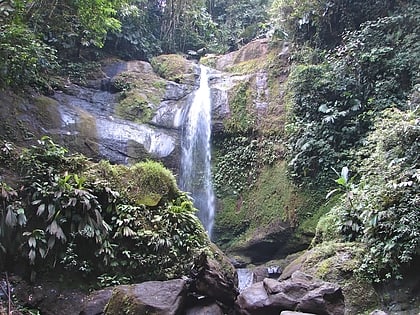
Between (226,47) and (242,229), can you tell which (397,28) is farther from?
(226,47)

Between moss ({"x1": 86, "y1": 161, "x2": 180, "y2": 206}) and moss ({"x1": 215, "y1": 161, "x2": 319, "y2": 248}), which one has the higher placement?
moss ({"x1": 86, "y1": 161, "x2": 180, "y2": 206})

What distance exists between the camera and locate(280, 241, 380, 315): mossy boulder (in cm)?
593

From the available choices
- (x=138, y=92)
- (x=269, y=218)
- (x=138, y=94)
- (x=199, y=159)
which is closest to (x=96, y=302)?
(x=269, y=218)

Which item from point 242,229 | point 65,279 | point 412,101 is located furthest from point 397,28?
point 65,279

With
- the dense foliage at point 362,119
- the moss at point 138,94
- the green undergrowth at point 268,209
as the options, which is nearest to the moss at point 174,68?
the moss at point 138,94

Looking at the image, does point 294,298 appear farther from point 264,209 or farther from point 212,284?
point 264,209

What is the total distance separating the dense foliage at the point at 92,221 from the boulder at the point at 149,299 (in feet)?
4.74

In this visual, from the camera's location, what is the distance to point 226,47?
1847 centimetres

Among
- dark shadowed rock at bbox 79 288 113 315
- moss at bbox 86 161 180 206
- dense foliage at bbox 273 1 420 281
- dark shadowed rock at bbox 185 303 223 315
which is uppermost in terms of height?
dense foliage at bbox 273 1 420 281

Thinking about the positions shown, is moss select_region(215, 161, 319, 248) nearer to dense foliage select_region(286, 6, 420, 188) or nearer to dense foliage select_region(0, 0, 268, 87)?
dense foliage select_region(286, 6, 420, 188)

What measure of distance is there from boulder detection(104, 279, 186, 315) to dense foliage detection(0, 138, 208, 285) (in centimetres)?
144

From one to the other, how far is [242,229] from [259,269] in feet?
6.54

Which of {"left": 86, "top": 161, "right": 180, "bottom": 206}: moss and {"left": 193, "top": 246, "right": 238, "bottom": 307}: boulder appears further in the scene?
{"left": 86, "top": 161, "right": 180, "bottom": 206}: moss

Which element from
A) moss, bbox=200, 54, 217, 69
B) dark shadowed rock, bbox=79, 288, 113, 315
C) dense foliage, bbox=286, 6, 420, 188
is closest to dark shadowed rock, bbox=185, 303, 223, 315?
dark shadowed rock, bbox=79, 288, 113, 315
